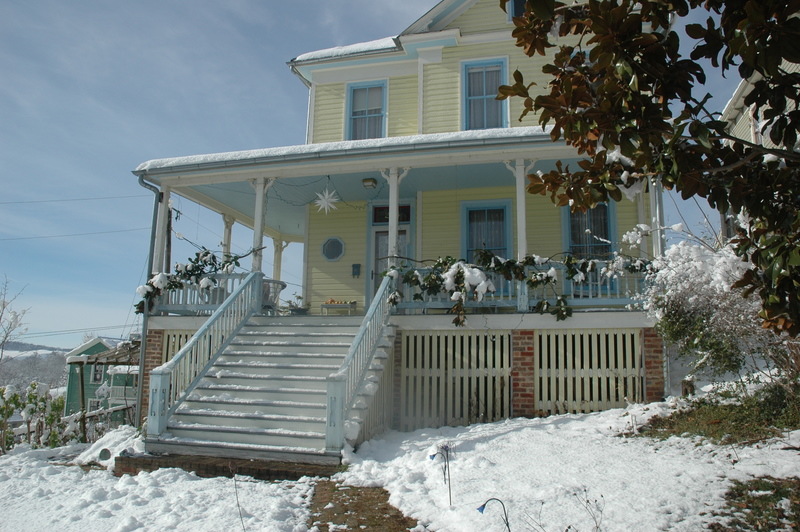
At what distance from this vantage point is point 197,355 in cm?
809

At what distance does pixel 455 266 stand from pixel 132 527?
5.73 m

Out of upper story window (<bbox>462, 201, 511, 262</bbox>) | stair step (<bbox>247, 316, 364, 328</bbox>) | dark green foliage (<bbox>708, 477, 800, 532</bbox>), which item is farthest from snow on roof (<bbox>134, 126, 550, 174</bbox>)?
dark green foliage (<bbox>708, 477, 800, 532</bbox>)

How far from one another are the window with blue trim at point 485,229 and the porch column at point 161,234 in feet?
19.0

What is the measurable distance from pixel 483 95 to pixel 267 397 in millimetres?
8222

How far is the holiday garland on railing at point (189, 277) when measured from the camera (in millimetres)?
10164

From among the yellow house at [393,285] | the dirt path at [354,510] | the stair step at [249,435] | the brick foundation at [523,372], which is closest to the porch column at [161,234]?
the yellow house at [393,285]

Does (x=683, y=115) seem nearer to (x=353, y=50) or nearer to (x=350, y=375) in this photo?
(x=350, y=375)

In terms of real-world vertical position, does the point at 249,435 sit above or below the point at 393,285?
below

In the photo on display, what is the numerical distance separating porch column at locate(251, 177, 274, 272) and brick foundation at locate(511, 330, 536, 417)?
449 cm

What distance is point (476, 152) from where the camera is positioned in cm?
961

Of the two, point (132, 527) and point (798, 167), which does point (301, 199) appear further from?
point (798, 167)

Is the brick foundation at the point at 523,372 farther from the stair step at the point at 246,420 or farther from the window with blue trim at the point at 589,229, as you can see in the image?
the window with blue trim at the point at 589,229

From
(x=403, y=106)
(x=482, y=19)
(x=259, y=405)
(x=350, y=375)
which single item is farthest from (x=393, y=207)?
(x=482, y=19)

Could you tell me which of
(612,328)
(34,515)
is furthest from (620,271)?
(34,515)
